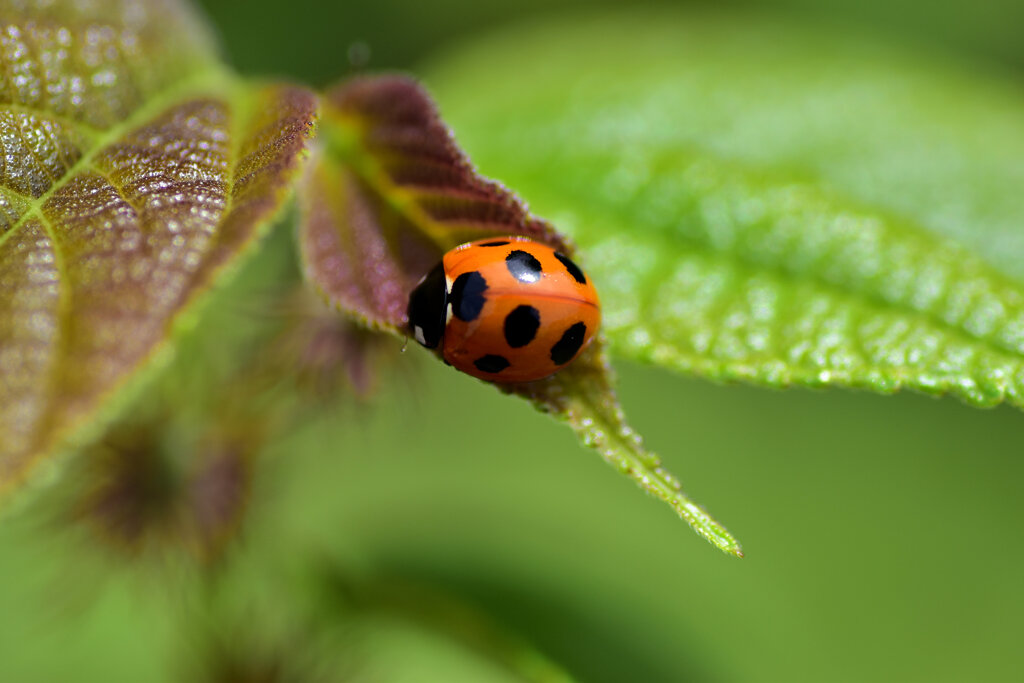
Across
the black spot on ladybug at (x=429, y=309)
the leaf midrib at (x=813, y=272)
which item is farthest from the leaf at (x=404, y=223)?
the leaf midrib at (x=813, y=272)

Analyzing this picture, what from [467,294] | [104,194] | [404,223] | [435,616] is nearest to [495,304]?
[467,294]

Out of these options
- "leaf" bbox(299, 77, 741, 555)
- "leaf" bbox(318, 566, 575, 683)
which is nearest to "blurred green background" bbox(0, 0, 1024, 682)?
"leaf" bbox(318, 566, 575, 683)

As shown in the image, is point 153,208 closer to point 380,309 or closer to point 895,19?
point 380,309

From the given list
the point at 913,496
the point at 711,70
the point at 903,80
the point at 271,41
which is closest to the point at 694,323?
the point at 711,70

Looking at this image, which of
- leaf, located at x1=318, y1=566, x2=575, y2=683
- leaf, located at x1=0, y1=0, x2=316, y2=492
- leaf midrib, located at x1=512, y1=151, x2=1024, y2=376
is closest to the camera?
leaf, located at x1=0, y1=0, x2=316, y2=492

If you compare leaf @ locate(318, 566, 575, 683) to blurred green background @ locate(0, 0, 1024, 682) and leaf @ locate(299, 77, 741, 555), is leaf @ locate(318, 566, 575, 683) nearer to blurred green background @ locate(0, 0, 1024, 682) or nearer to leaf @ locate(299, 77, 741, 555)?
blurred green background @ locate(0, 0, 1024, 682)
